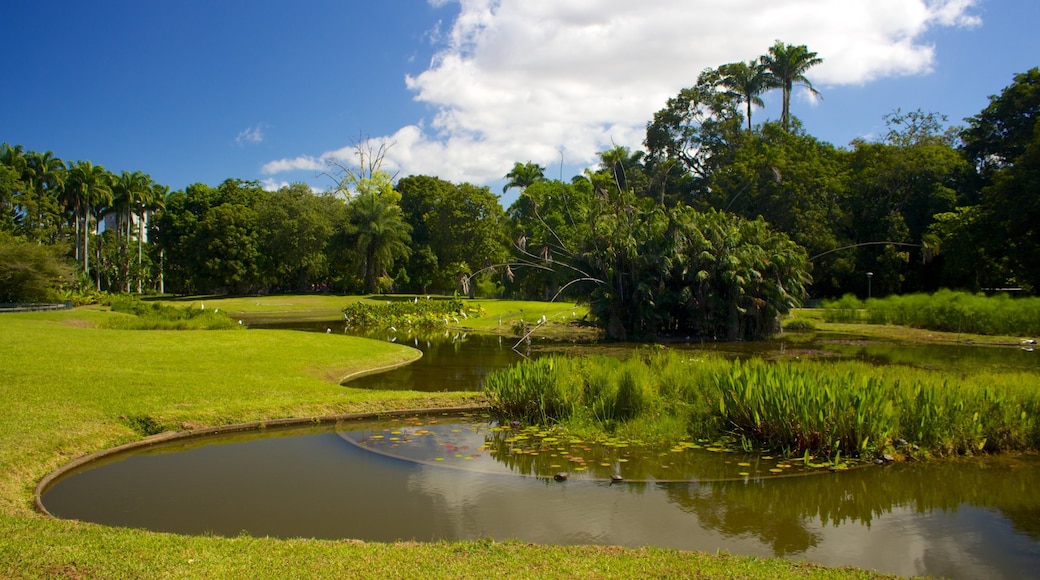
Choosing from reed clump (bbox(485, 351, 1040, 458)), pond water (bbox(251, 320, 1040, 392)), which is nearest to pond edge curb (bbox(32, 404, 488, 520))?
reed clump (bbox(485, 351, 1040, 458))

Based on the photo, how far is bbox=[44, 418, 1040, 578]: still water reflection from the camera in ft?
22.3

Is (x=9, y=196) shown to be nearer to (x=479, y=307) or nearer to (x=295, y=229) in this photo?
(x=295, y=229)

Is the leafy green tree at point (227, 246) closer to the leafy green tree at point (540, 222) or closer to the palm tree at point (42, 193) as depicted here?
the palm tree at point (42, 193)

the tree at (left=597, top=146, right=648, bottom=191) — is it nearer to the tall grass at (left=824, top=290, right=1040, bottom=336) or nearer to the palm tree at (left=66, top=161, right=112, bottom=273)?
the tall grass at (left=824, top=290, right=1040, bottom=336)

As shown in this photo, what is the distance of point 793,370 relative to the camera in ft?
34.9

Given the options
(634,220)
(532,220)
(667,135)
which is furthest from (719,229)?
(667,135)

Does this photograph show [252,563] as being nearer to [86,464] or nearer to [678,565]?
[678,565]

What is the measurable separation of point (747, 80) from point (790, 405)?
62689 mm

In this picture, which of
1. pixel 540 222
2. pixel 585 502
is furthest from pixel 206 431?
pixel 540 222

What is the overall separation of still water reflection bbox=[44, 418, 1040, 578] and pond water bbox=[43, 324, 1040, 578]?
29 millimetres

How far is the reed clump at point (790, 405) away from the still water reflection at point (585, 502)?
1.76 ft

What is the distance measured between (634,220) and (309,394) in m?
19.8

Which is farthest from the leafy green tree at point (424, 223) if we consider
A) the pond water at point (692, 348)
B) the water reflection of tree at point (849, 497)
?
the water reflection of tree at point (849, 497)

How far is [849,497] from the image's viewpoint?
8312 millimetres
